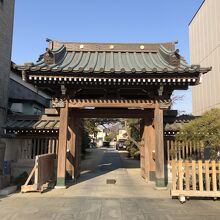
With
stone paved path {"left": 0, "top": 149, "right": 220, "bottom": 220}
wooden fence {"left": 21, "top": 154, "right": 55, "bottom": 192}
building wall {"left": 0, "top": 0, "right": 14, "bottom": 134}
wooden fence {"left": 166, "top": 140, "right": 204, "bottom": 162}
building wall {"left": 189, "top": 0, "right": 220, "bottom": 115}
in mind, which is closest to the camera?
stone paved path {"left": 0, "top": 149, "right": 220, "bottom": 220}

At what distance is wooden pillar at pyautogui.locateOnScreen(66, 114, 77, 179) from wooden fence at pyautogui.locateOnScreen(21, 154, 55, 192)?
1.00 m

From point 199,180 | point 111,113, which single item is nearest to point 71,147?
point 111,113

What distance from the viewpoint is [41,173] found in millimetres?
10555

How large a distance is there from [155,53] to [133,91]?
3.24 metres

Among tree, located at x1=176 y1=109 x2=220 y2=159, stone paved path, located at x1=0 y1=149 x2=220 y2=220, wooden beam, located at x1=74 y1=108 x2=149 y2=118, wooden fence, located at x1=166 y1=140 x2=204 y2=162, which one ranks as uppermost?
wooden beam, located at x1=74 y1=108 x2=149 y2=118

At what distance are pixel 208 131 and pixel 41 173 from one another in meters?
6.60

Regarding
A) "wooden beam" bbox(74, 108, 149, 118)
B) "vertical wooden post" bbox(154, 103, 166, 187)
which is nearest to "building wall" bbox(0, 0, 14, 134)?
"wooden beam" bbox(74, 108, 149, 118)

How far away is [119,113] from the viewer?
42.9 ft

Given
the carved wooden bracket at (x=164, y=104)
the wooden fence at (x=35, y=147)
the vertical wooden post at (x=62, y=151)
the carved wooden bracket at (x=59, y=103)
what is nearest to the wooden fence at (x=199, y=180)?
the carved wooden bracket at (x=164, y=104)

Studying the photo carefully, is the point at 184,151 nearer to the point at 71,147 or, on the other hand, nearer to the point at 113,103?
the point at 113,103

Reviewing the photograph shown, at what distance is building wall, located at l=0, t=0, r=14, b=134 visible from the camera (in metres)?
14.5

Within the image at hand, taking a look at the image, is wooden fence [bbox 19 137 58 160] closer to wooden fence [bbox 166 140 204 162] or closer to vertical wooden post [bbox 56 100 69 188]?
vertical wooden post [bbox 56 100 69 188]

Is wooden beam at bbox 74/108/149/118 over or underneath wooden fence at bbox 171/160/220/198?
over

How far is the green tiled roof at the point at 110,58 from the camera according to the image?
34.9ft
